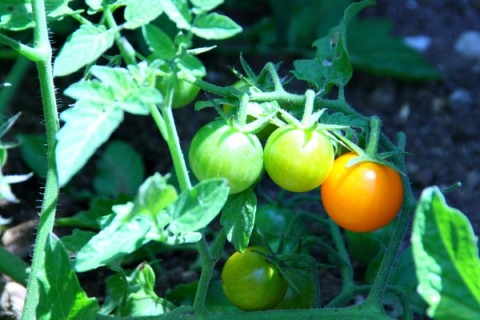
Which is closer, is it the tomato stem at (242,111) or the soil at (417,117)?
the tomato stem at (242,111)

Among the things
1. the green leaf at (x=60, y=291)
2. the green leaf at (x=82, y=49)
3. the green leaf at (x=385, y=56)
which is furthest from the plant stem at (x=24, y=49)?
the green leaf at (x=385, y=56)

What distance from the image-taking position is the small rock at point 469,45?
2205mm

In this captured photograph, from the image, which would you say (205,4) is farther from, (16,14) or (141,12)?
(16,14)

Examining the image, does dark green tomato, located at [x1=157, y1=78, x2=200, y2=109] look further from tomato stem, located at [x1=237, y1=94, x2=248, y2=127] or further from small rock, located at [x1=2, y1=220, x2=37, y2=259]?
small rock, located at [x1=2, y1=220, x2=37, y2=259]

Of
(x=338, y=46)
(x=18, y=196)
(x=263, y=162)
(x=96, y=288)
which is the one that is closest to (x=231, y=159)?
(x=263, y=162)

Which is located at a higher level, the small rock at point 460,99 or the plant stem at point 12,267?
the plant stem at point 12,267

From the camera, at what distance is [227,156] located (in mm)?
1009

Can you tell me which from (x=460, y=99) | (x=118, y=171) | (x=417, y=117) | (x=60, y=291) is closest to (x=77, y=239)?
(x=60, y=291)

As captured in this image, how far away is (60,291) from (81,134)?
0.31m

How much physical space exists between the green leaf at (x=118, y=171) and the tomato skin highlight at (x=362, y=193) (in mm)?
718

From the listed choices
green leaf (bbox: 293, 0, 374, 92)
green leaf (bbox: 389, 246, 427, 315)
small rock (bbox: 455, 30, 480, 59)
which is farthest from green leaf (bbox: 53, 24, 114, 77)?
small rock (bbox: 455, 30, 480, 59)

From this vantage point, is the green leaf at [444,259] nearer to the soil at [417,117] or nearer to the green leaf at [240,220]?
the green leaf at [240,220]

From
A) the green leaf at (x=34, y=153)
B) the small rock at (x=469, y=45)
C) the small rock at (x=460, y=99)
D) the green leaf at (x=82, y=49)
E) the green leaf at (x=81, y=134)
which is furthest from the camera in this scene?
the small rock at (x=469, y=45)

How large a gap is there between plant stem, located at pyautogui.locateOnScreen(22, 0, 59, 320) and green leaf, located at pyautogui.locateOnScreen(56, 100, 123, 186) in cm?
25
